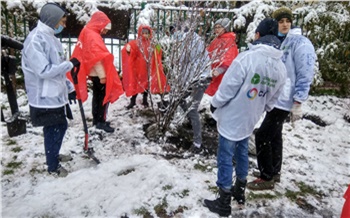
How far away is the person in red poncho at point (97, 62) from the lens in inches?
165

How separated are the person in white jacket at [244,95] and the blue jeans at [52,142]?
1.82 m

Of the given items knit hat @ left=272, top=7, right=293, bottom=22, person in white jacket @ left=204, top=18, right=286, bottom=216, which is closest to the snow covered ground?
person in white jacket @ left=204, top=18, right=286, bottom=216

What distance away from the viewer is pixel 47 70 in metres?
3.04

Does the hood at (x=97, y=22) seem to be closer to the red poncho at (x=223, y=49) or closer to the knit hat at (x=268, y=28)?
the red poncho at (x=223, y=49)

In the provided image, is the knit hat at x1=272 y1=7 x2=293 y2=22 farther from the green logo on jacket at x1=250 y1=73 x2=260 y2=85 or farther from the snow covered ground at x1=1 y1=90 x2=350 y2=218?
the snow covered ground at x1=1 y1=90 x2=350 y2=218

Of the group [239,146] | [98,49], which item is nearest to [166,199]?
[239,146]

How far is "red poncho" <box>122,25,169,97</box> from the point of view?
16.3ft

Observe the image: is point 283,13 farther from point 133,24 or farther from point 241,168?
point 133,24

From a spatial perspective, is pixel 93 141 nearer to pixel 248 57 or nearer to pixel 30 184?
pixel 30 184

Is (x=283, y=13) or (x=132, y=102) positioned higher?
(x=283, y=13)

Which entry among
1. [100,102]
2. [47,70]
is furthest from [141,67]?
[47,70]

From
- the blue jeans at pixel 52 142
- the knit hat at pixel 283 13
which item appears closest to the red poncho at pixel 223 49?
the knit hat at pixel 283 13

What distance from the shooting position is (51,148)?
137 inches

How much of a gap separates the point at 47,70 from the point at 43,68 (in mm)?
42
